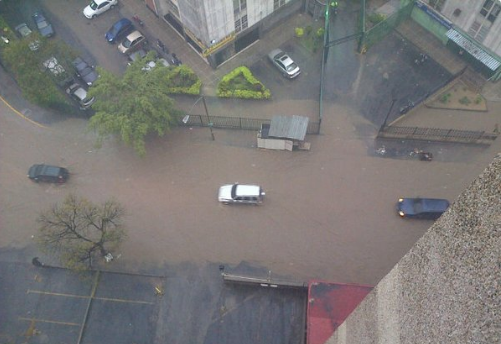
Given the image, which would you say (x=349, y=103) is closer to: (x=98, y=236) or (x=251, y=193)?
(x=251, y=193)

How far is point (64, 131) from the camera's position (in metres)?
42.7

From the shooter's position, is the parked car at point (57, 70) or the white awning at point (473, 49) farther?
the parked car at point (57, 70)

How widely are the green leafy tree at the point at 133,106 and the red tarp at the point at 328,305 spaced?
61.4ft

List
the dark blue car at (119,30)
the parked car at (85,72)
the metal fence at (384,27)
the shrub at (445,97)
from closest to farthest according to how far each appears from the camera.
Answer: the shrub at (445,97)
the metal fence at (384,27)
the parked car at (85,72)
the dark blue car at (119,30)

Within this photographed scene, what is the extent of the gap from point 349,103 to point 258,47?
11.7m

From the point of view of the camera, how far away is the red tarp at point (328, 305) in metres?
30.1

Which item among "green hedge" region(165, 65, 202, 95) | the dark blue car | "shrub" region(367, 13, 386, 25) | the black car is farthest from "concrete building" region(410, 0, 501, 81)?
the black car

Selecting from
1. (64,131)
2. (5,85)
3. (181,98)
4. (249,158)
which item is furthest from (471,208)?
(5,85)

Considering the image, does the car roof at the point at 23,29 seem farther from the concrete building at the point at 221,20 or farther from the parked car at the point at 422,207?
the parked car at the point at 422,207

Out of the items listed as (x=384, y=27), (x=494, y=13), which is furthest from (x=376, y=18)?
(x=494, y=13)

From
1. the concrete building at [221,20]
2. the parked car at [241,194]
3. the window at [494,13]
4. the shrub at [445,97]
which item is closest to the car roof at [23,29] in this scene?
the concrete building at [221,20]

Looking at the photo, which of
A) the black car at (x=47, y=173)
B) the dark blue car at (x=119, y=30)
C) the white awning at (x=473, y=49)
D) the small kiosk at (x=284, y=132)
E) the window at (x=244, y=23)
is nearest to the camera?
the small kiosk at (x=284, y=132)

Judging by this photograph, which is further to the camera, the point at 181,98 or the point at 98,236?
the point at 181,98

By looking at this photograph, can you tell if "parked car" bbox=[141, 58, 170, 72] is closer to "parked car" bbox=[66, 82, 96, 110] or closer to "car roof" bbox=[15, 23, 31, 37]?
"parked car" bbox=[66, 82, 96, 110]
